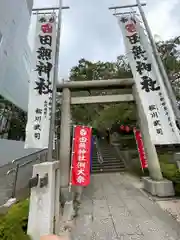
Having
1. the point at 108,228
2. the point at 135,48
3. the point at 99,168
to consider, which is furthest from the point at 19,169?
the point at 99,168

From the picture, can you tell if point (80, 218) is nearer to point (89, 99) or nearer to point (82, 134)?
point (82, 134)

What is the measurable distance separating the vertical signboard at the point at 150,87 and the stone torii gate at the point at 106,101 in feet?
7.83

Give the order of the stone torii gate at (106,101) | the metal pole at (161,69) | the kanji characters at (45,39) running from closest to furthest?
the metal pole at (161,69)
the kanji characters at (45,39)
the stone torii gate at (106,101)

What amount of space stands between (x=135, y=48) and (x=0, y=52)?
1244 cm

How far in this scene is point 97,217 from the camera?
5008mm

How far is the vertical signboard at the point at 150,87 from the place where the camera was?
191 inches

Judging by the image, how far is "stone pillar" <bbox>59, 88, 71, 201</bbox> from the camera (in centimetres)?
682

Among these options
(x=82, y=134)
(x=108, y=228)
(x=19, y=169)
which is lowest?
(x=108, y=228)

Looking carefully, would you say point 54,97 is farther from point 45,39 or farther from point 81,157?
point 81,157

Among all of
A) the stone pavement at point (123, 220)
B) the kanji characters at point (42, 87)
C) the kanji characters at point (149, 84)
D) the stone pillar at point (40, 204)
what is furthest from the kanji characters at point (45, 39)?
the stone pavement at point (123, 220)

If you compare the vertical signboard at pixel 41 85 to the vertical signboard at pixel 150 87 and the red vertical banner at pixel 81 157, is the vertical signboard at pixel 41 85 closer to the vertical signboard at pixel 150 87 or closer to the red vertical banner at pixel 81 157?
the red vertical banner at pixel 81 157

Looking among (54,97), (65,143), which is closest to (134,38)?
(54,97)

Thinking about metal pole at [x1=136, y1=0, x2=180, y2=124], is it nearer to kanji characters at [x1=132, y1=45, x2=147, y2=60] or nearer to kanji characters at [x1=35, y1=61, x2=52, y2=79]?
kanji characters at [x1=132, y1=45, x2=147, y2=60]

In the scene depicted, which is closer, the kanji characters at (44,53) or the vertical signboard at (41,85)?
A: the vertical signboard at (41,85)
